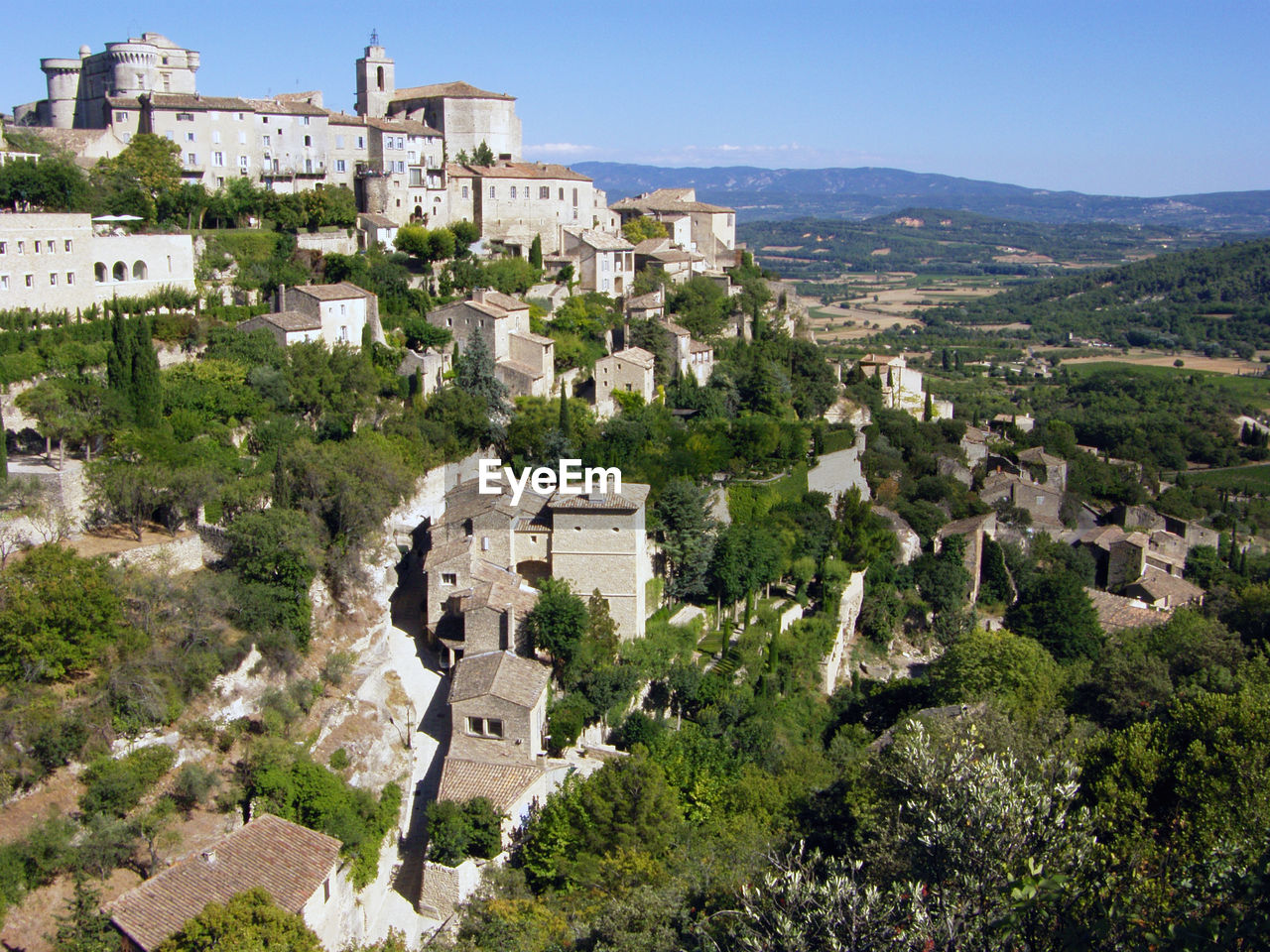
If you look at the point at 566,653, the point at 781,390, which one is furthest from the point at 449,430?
the point at 781,390

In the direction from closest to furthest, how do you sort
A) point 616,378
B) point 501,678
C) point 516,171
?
point 501,678 < point 616,378 < point 516,171

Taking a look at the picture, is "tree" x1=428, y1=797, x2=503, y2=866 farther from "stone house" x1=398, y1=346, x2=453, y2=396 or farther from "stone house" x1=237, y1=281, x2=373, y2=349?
"stone house" x1=237, y1=281, x2=373, y2=349

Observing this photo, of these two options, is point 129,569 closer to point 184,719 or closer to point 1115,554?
point 184,719

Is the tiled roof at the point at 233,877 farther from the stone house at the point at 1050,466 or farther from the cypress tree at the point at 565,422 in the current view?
the stone house at the point at 1050,466

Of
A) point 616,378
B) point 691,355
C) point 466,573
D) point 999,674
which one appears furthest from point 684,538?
point 691,355

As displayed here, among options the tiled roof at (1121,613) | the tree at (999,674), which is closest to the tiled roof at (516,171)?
the tiled roof at (1121,613)

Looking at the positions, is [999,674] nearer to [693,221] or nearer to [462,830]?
[462,830]

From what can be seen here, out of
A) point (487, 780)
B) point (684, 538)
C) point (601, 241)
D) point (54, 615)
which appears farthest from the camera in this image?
point (601, 241)
